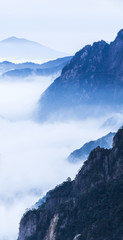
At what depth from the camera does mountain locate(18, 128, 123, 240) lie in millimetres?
96188

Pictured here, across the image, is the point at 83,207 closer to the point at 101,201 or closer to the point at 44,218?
the point at 101,201

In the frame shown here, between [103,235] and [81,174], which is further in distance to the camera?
[81,174]

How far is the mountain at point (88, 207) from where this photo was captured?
316 feet

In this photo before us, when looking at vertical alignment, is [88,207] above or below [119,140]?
below

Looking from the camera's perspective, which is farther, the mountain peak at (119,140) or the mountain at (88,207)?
the mountain peak at (119,140)

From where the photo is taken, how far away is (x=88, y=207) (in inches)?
4343

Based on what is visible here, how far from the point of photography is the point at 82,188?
12444cm

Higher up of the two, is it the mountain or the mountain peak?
the mountain peak

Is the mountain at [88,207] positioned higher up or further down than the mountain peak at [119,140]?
further down

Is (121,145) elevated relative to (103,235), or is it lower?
elevated

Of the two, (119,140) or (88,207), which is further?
(119,140)

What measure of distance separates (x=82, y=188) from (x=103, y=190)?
485 inches

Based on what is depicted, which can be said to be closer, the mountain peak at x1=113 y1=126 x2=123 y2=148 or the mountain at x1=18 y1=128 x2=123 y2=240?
the mountain at x1=18 y1=128 x2=123 y2=240

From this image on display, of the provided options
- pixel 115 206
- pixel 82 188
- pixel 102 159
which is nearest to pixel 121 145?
pixel 102 159
